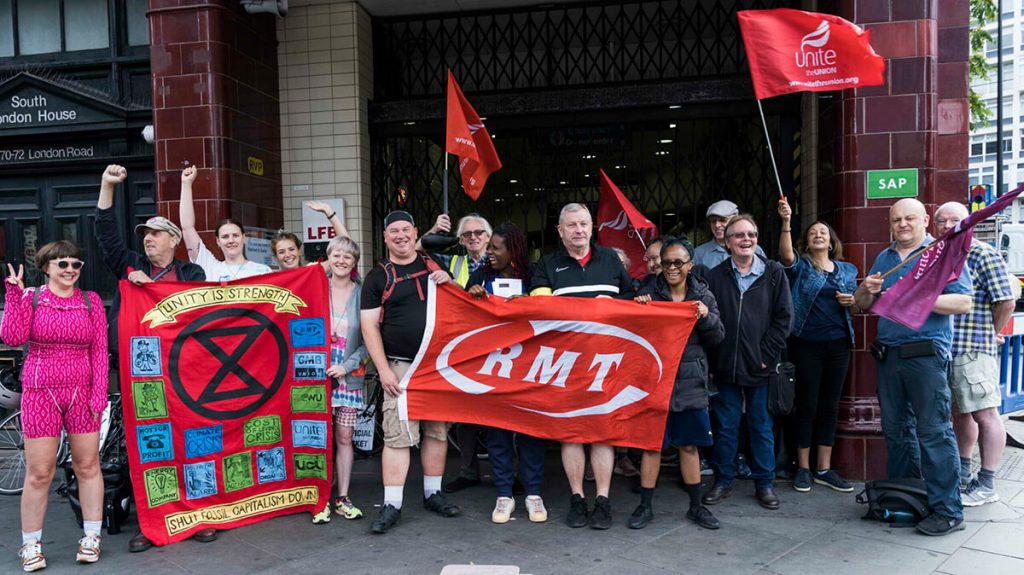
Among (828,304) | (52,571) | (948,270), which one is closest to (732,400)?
(828,304)

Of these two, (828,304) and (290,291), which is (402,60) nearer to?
(290,291)

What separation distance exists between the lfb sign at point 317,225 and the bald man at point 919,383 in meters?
5.32

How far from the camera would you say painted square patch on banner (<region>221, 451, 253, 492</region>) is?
16.1ft

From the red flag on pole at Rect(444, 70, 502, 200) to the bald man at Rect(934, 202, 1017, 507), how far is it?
12.4 ft

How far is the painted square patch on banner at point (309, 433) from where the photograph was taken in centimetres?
513

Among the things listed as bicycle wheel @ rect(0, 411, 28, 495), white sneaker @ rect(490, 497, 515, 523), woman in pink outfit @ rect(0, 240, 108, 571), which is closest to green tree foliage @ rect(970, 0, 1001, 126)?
white sneaker @ rect(490, 497, 515, 523)

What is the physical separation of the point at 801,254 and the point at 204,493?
15.7ft

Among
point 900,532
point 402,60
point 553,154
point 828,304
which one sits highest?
point 402,60

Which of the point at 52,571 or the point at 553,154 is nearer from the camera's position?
the point at 52,571

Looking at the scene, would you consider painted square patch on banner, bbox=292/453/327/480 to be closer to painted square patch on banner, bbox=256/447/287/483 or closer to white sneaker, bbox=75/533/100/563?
painted square patch on banner, bbox=256/447/287/483

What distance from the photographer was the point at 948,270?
4.53 m

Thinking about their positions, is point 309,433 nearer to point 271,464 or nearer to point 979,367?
point 271,464

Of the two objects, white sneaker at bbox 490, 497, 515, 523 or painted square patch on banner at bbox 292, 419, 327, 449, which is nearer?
white sneaker at bbox 490, 497, 515, 523

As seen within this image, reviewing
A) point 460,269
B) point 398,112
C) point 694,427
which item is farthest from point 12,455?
point 694,427
